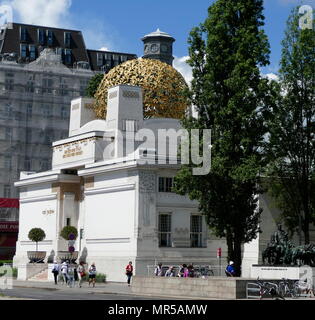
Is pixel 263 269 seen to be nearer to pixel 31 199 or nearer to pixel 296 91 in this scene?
pixel 296 91

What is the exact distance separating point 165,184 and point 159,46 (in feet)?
197

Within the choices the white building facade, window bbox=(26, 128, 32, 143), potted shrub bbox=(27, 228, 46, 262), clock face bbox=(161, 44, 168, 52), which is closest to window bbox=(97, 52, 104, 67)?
clock face bbox=(161, 44, 168, 52)

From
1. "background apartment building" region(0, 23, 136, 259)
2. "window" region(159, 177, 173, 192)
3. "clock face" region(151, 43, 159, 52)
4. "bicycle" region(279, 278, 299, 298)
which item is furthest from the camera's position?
"clock face" region(151, 43, 159, 52)

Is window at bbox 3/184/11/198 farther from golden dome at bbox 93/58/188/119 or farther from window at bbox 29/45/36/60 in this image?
golden dome at bbox 93/58/188/119

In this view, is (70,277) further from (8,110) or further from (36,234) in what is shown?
(8,110)

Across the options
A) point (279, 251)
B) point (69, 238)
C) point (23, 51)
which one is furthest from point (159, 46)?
point (279, 251)

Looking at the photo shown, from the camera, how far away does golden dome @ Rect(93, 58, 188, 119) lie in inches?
2285

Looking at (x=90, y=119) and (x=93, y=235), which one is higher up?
(x=90, y=119)

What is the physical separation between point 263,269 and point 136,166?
13092 mm

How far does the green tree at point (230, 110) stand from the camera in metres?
42.2

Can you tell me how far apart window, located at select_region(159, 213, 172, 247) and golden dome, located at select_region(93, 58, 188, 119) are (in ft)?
29.8

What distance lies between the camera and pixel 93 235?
56.1 m

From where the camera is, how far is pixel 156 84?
57938 mm
